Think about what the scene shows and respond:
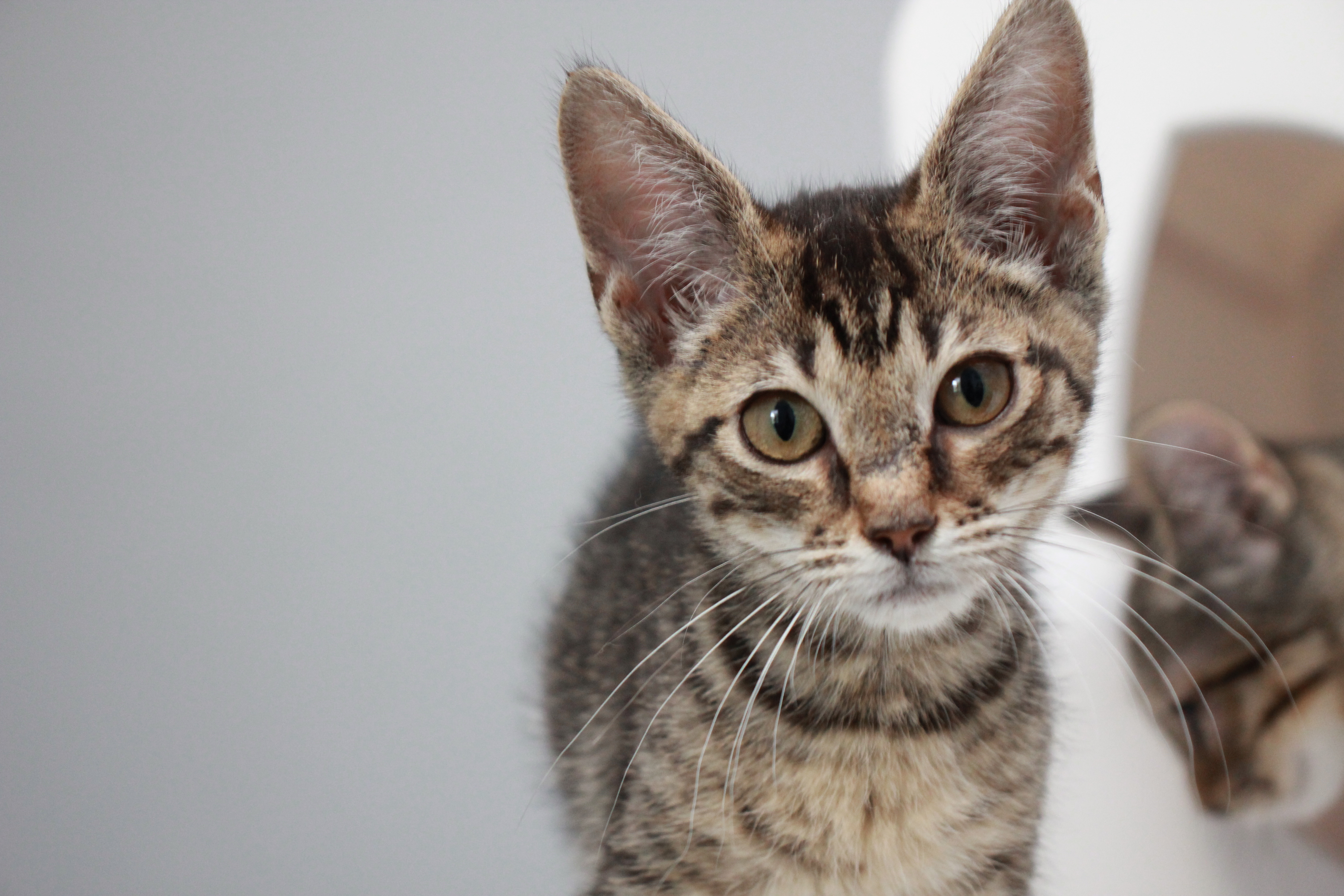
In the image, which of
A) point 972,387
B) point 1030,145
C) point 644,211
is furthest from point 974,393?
point 644,211

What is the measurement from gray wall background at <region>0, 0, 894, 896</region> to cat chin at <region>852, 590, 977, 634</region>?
23.1 inches

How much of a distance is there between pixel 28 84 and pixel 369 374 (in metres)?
0.62

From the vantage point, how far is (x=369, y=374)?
1.51 metres

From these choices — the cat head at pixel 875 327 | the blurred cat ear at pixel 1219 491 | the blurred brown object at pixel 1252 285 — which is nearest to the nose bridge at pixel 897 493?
the cat head at pixel 875 327

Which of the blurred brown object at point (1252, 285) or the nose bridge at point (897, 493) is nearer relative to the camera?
the nose bridge at point (897, 493)

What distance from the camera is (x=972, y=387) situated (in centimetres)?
93

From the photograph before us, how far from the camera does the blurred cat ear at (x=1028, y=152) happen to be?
0.94 metres

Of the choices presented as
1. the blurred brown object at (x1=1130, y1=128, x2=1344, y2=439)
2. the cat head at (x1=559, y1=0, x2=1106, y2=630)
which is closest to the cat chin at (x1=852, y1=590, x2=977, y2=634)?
the cat head at (x1=559, y1=0, x2=1106, y2=630)

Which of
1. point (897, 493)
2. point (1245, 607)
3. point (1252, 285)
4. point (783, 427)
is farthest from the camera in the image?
point (1252, 285)

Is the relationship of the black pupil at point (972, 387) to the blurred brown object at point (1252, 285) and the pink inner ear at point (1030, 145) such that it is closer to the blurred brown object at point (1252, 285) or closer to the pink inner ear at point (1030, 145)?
the pink inner ear at point (1030, 145)

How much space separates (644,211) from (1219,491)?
3.23 feet

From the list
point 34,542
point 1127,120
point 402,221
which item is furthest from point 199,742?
point 1127,120

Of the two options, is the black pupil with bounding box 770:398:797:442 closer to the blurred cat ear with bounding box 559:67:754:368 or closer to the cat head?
the cat head

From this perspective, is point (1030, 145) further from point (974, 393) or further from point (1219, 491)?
point (1219, 491)
